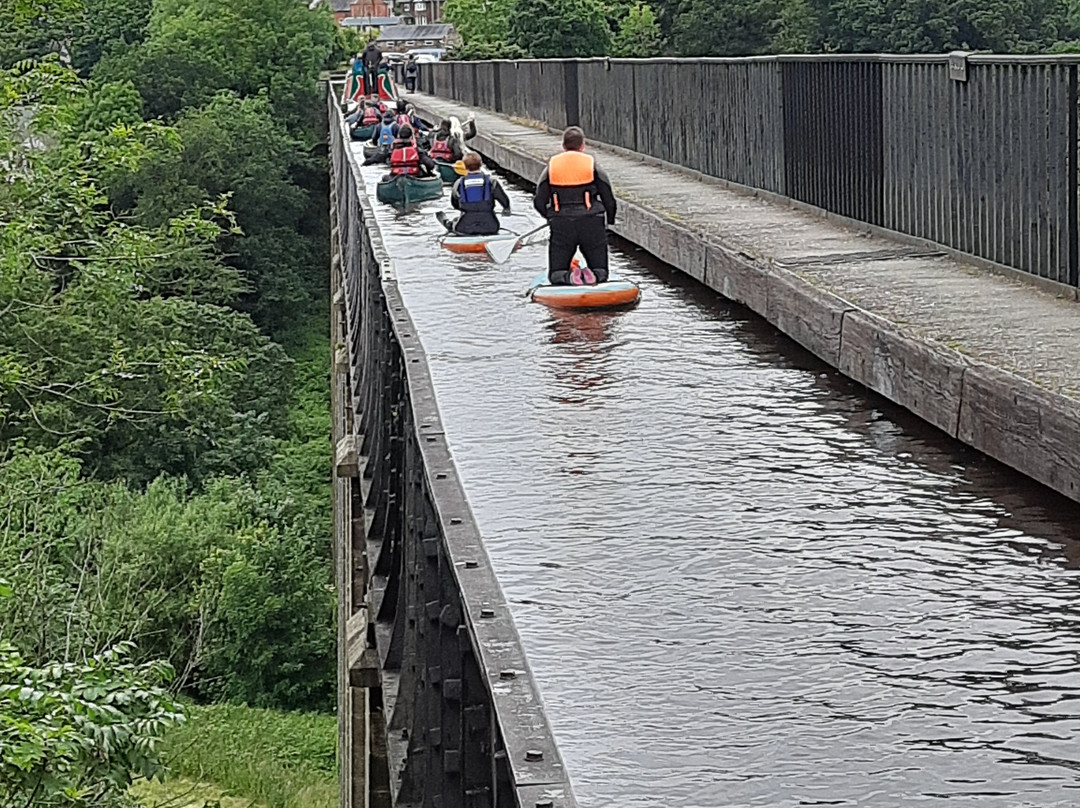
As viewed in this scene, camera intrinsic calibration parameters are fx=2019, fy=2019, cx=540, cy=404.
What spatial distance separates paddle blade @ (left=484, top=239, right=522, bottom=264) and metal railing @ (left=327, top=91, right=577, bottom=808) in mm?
7438

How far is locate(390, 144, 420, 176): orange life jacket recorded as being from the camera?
79.7ft

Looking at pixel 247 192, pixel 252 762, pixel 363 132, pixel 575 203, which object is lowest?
pixel 252 762

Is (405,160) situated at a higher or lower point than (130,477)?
higher

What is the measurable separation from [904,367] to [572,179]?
4933 millimetres

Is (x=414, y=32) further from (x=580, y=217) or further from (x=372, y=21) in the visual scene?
(x=580, y=217)

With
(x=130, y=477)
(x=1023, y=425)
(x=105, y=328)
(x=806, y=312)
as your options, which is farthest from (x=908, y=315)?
(x=130, y=477)

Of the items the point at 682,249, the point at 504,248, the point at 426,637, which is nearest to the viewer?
the point at 426,637

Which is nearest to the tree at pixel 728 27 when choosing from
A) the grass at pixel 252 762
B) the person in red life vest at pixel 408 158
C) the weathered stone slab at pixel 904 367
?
the person in red life vest at pixel 408 158

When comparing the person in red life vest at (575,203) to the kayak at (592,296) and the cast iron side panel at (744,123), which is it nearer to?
the kayak at (592,296)

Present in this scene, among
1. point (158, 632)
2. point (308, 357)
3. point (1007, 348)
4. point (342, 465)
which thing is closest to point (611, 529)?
point (1007, 348)

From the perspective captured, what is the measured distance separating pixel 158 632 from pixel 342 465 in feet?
63.1

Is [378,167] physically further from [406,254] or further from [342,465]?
[342,465]

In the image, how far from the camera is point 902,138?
46.4 ft

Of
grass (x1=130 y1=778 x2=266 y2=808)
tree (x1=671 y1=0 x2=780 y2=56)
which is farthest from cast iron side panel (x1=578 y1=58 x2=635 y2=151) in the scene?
tree (x1=671 y1=0 x2=780 y2=56)
